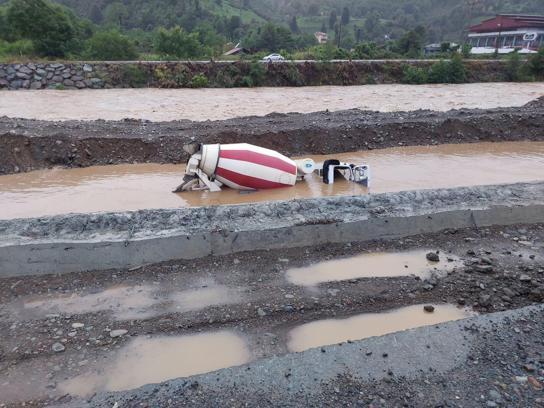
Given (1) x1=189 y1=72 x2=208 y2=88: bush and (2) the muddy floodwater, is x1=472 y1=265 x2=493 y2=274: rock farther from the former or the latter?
(1) x1=189 y1=72 x2=208 y2=88: bush

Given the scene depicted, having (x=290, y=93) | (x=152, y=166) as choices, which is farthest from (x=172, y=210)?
(x=290, y=93)

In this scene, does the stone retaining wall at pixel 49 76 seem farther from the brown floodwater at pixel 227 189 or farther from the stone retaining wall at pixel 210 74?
the brown floodwater at pixel 227 189

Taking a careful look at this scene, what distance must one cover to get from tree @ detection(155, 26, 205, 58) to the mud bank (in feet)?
102

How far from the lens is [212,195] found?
723 centimetres

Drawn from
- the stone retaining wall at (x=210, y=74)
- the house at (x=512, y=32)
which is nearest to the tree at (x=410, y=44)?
the stone retaining wall at (x=210, y=74)

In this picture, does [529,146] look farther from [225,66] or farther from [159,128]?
[225,66]

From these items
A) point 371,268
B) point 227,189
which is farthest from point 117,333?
point 227,189

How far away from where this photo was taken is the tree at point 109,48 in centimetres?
2948

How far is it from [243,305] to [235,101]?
Result: 17.8m

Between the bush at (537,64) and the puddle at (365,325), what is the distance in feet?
116

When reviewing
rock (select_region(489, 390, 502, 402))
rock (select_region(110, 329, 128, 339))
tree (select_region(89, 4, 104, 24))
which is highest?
tree (select_region(89, 4, 104, 24))

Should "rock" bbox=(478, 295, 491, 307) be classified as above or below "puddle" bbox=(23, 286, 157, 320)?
above

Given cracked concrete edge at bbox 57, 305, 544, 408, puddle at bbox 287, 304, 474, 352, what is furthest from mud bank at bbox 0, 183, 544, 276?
cracked concrete edge at bbox 57, 305, 544, 408

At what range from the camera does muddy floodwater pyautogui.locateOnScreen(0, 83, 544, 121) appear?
54.5ft
